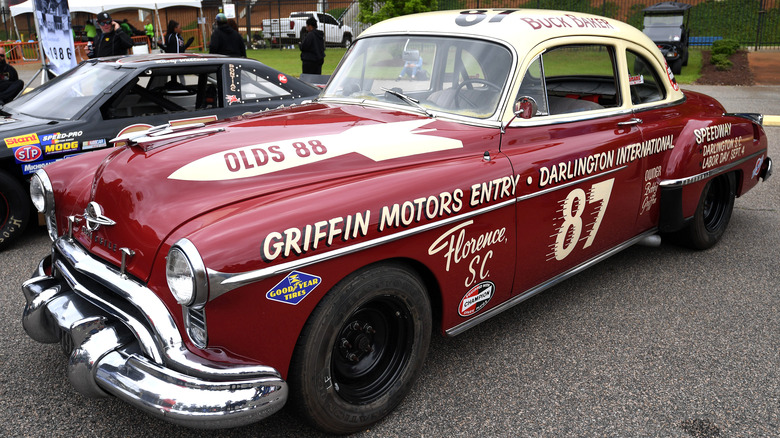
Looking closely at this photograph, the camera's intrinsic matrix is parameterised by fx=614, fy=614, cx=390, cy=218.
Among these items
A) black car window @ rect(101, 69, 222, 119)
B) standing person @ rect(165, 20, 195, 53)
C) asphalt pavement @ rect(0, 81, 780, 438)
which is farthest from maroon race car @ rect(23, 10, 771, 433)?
standing person @ rect(165, 20, 195, 53)

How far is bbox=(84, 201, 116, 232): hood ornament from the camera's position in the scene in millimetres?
2535

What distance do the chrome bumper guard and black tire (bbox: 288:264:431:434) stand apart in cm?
20

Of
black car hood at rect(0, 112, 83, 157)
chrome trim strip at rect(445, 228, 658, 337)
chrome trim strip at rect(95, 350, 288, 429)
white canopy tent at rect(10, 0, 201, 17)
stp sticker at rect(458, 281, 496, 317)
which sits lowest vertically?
chrome trim strip at rect(445, 228, 658, 337)

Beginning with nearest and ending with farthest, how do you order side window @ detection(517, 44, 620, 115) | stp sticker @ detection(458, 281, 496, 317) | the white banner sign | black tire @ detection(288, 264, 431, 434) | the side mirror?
1. black tire @ detection(288, 264, 431, 434)
2. stp sticker @ detection(458, 281, 496, 317)
3. the side mirror
4. side window @ detection(517, 44, 620, 115)
5. the white banner sign

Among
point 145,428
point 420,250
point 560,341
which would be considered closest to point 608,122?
point 560,341

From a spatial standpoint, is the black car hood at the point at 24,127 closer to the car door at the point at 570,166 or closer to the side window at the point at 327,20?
the car door at the point at 570,166

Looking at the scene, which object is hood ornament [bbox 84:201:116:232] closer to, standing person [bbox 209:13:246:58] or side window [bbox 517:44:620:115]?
side window [bbox 517:44:620:115]

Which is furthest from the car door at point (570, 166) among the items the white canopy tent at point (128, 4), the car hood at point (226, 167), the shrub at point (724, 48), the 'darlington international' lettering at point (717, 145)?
the shrub at point (724, 48)

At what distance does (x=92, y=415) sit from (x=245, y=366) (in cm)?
103

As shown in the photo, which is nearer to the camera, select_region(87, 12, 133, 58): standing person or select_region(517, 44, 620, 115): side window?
select_region(517, 44, 620, 115): side window

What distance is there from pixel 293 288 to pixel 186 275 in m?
0.37

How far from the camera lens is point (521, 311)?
12.4ft

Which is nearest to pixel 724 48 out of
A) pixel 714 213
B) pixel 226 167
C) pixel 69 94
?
pixel 714 213

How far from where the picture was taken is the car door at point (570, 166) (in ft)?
10.3
